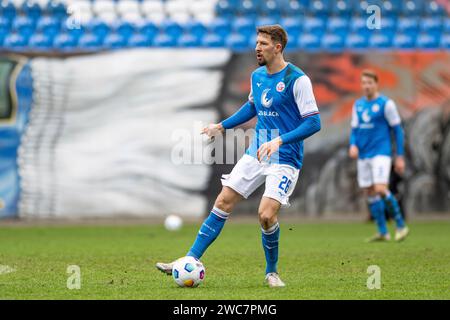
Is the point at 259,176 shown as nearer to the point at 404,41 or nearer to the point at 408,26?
the point at 404,41

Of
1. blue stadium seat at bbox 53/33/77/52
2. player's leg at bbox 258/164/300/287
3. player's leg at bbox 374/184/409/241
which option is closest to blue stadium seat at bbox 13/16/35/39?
blue stadium seat at bbox 53/33/77/52

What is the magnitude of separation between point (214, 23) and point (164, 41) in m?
1.29

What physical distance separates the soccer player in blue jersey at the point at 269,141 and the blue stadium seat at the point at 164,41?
1166 centimetres

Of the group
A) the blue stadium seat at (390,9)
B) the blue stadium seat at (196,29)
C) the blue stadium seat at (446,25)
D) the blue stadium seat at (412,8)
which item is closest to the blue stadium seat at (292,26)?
the blue stadium seat at (196,29)

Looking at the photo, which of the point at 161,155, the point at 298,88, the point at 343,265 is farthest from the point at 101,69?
the point at 298,88

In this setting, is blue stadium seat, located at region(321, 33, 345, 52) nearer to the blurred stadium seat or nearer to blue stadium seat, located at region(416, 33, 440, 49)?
the blurred stadium seat

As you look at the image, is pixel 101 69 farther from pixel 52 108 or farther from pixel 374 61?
pixel 374 61

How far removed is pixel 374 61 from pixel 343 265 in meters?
9.23

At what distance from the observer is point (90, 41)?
2011cm

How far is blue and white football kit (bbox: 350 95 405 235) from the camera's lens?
14.0 m

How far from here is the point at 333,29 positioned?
2103cm

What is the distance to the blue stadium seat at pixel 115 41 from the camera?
20125mm

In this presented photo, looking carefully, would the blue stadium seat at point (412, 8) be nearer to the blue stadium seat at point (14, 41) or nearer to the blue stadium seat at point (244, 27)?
the blue stadium seat at point (244, 27)

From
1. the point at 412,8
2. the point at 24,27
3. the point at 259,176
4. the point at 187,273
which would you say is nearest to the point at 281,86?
the point at 259,176
